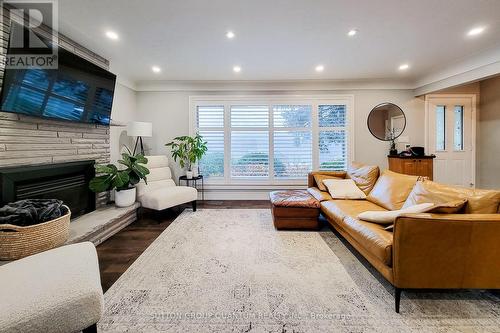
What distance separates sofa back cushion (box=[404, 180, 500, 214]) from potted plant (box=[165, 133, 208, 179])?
362 centimetres

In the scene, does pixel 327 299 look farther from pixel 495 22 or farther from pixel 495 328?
pixel 495 22

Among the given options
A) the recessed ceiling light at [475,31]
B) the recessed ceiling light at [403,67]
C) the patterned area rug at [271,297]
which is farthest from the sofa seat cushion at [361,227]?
the recessed ceiling light at [403,67]

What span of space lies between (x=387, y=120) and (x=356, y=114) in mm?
718

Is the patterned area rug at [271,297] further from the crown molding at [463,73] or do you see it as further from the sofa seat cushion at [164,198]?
the crown molding at [463,73]

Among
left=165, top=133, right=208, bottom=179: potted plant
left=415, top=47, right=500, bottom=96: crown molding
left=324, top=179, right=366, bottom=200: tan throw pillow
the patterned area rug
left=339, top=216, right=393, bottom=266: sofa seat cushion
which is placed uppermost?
left=415, top=47, right=500, bottom=96: crown molding

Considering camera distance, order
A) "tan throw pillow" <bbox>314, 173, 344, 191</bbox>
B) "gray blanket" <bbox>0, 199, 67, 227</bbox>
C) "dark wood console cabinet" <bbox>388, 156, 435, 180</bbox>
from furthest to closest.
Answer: "dark wood console cabinet" <bbox>388, 156, 435, 180</bbox> → "tan throw pillow" <bbox>314, 173, 344, 191</bbox> → "gray blanket" <bbox>0, 199, 67, 227</bbox>

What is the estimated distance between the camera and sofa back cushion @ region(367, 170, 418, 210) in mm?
2510

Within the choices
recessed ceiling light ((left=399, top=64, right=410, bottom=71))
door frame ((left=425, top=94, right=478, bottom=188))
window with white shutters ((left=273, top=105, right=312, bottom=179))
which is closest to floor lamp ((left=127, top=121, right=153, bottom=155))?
window with white shutters ((left=273, top=105, right=312, bottom=179))

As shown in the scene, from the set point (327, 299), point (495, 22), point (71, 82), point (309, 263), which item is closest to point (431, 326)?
point (327, 299)

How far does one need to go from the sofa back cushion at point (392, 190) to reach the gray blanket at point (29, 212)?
3557 mm

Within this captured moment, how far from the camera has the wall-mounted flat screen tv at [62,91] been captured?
2.09 metres

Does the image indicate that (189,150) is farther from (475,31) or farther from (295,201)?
(475,31)

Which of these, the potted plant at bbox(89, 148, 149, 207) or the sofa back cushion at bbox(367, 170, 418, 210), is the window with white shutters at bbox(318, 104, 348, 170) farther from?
the potted plant at bbox(89, 148, 149, 207)

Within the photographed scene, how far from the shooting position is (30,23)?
7.86 ft
